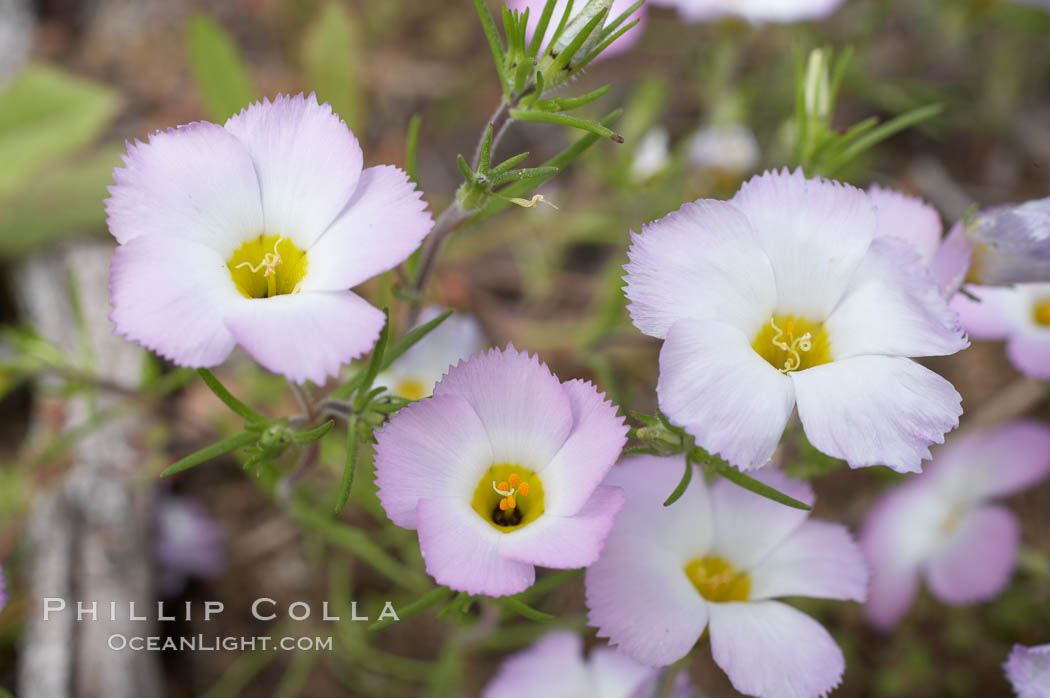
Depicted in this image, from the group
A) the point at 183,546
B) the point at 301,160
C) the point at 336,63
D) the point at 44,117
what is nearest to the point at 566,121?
the point at 301,160

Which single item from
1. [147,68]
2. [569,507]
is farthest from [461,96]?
[569,507]

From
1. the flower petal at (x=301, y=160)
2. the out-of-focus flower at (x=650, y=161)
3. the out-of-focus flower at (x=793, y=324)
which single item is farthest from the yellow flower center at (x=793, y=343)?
the out-of-focus flower at (x=650, y=161)

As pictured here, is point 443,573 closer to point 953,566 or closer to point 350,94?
point 953,566

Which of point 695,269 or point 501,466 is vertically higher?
point 695,269

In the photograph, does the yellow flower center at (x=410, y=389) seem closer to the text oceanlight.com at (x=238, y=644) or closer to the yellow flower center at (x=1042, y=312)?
the text oceanlight.com at (x=238, y=644)

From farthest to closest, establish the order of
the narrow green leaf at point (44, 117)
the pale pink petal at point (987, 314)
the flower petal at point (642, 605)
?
the narrow green leaf at point (44, 117) < the pale pink petal at point (987, 314) < the flower petal at point (642, 605)

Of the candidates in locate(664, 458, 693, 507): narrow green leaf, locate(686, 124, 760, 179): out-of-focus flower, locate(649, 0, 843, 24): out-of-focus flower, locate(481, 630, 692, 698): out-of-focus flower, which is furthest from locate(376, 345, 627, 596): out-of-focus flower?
locate(686, 124, 760, 179): out-of-focus flower

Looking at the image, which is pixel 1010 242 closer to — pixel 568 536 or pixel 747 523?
pixel 747 523
